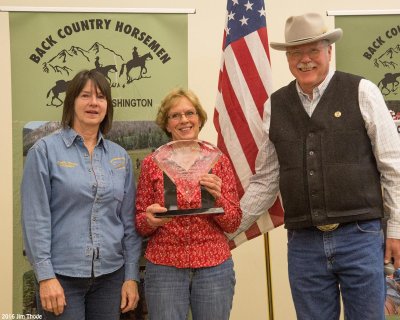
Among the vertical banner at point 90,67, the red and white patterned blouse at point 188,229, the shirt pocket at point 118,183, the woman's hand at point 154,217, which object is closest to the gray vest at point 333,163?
the red and white patterned blouse at point 188,229

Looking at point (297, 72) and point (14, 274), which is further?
point (14, 274)

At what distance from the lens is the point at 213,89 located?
3240 mm

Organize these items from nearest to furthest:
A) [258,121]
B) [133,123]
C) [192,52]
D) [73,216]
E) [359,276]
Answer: [359,276]
[73,216]
[258,121]
[133,123]
[192,52]

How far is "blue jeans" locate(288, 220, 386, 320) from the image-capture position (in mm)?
1851

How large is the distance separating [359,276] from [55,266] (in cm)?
128

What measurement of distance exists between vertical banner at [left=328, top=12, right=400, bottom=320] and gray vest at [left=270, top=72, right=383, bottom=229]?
3.57 ft

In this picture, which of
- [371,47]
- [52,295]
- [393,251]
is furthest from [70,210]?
[371,47]

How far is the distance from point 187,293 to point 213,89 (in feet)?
5.47

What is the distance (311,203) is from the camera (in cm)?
191

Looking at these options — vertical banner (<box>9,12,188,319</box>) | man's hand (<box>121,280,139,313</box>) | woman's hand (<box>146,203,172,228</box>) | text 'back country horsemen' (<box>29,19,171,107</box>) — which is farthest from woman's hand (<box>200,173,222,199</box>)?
text 'back country horsemen' (<box>29,19,171,107</box>)

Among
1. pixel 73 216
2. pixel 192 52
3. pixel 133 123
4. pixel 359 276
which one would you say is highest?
pixel 192 52

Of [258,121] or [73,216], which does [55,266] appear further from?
[258,121]

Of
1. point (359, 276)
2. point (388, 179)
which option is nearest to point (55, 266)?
point (359, 276)

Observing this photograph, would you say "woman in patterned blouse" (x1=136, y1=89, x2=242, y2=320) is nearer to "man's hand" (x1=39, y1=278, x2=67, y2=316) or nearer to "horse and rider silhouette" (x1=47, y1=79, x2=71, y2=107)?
"man's hand" (x1=39, y1=278, x2=67, y2=316)
